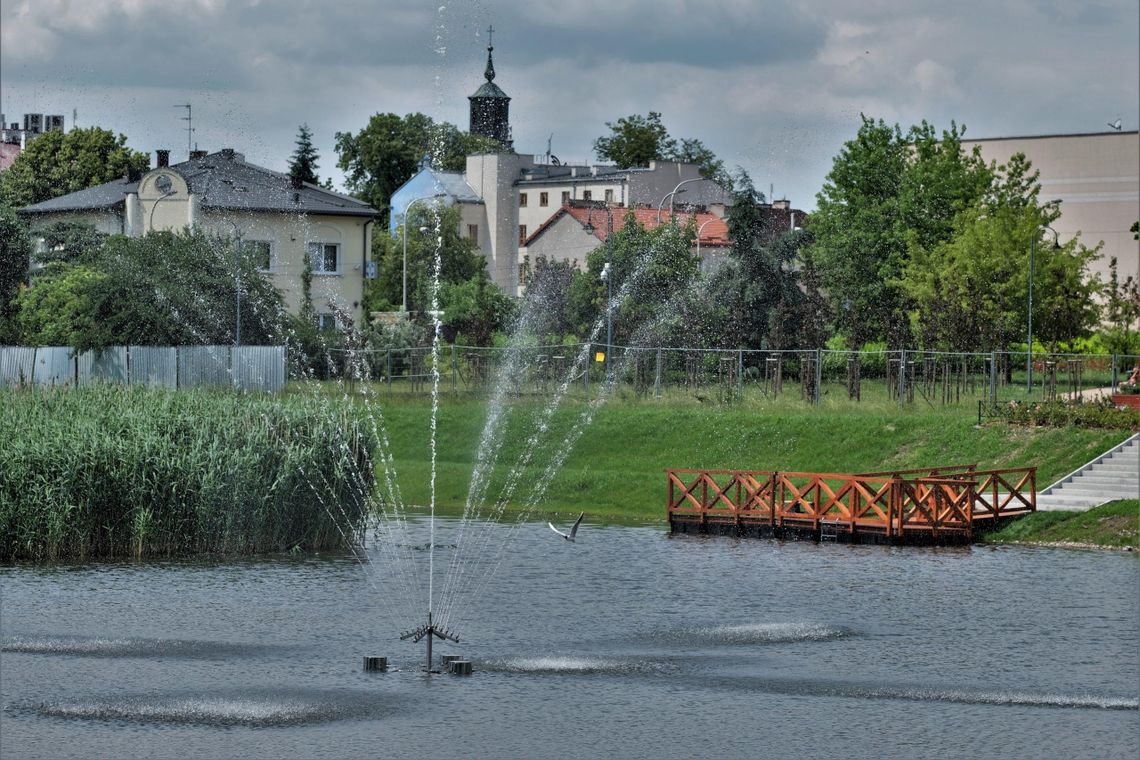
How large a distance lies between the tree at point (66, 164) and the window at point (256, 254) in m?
16.1

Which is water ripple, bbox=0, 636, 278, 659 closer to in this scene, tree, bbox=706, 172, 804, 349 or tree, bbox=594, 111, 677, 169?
tree, bbox=706, 172, 804, 349

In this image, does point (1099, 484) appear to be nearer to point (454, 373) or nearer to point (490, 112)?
point (454, 373)

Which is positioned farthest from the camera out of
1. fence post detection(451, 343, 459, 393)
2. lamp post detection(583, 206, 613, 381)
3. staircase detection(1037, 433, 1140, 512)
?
lamp post detection(583, 206, 613, 381)

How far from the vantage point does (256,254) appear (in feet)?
233

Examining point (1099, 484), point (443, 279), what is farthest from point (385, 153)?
point (1099, 484)

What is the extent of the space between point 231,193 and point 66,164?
1529 cm

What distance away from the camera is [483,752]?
1977 cm

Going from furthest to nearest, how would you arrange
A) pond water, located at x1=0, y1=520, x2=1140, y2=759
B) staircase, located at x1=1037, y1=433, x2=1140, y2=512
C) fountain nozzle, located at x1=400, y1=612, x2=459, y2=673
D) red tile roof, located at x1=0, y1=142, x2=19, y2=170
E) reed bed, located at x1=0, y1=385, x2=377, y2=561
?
red tile roof, located at x1=0, y1=142, x2=19, y2=170 → staircase, located at x1=1037, y1=433, x2=1140, y2=512 → reed bed, located at x1=0, y1=385, x2=377, y2=561 → fountain nozzle, located at x1=400, y1=612, x2=459, y2=673 → pond water, located at x1=0, y1=520, x2=1140, y2=759

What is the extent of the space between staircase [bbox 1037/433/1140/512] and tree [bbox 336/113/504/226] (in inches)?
3530

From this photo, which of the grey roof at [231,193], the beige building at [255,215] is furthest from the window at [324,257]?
the grey roof at [231,193]

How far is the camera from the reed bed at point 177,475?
34.7 m

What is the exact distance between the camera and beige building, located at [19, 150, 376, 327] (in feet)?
251

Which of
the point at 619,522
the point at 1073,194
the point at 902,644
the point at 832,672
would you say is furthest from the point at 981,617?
the point at 1073,194

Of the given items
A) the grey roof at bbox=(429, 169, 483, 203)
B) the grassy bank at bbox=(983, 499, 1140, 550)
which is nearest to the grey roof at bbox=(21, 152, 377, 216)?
the grey roof at bbox=(429, 169, 483, 203)
